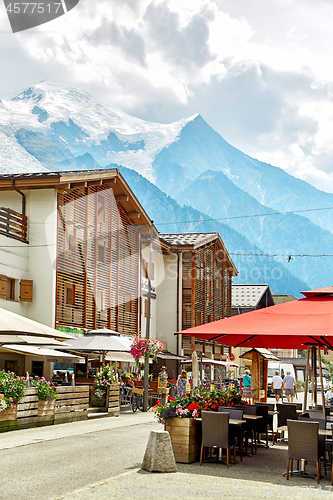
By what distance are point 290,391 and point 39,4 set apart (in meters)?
21.9

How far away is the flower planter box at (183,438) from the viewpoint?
31.7 feet

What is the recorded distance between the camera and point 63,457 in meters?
10.3

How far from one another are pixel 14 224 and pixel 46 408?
879 centimetres

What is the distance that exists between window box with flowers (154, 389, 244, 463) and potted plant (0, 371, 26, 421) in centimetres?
516

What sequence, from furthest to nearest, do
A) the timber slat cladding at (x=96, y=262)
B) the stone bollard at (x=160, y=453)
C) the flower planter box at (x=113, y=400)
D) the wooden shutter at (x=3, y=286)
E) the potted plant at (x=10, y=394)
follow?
the timber slat cladding at (x=96, y=262) < the wooden shutter at (x=3, y=286) < the flower planter box at (x=113, y=400) < the potted plant at (x=10, y=394) < the stone bollard at (x=160, y=453)

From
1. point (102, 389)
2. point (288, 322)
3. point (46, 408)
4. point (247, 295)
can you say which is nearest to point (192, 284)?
point (102, 389)

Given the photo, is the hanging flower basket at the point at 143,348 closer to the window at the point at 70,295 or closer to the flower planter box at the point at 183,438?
the window at the point at 70,295

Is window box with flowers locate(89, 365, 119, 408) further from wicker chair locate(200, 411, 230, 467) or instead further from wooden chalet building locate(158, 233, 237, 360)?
wooden chalet building locate(158, 233, 237, 360)

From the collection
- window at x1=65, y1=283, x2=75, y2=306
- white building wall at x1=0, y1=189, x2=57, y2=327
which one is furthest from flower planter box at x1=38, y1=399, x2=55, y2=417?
window at x1=65, y1=283, x2=75, y2=306

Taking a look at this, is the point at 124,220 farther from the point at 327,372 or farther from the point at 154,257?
the point at 327,372

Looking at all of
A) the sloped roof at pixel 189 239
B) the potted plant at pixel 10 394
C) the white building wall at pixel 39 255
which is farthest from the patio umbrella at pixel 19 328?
the sloped roof at pixel 189 239

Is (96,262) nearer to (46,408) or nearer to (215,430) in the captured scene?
(46,408)

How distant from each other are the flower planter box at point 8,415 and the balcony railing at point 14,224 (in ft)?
28.7

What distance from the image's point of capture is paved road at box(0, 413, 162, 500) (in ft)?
25.9
